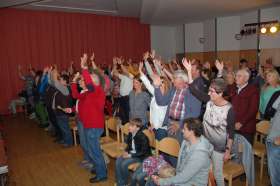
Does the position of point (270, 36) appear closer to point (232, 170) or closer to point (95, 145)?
point (232, 170)

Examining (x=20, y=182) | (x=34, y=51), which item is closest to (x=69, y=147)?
(x=20, y=182)

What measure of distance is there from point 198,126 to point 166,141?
875 millimetres

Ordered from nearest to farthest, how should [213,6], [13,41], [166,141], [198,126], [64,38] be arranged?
[198,126] < [166,141] < [213,6] < [13,41] < [64,38]

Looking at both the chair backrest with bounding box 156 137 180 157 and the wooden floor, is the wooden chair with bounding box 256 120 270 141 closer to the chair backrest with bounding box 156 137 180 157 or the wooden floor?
the wooden floor

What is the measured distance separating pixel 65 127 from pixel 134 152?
2648 mm

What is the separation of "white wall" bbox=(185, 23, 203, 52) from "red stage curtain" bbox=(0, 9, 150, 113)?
2.37 m

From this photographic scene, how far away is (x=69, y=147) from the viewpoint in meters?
5.45

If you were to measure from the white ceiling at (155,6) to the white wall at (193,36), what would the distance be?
1.63m

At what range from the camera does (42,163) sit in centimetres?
470

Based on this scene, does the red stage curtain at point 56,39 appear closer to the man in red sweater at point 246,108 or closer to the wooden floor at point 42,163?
the wooden floor at point 42,163

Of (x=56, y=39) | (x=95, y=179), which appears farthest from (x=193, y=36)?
(x=95, y=179)

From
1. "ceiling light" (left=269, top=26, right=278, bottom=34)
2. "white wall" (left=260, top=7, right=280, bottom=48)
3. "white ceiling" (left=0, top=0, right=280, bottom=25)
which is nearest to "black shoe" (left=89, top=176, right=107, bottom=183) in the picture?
"white ceiling" (left=0, top=0, right=280, bottom=25)

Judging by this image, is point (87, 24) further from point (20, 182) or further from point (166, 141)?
point (166, 141)

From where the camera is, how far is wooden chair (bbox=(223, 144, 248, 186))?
9.20 ft
